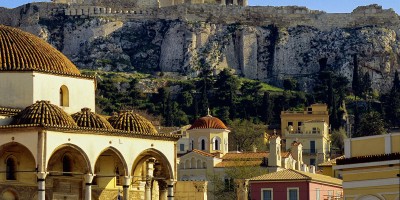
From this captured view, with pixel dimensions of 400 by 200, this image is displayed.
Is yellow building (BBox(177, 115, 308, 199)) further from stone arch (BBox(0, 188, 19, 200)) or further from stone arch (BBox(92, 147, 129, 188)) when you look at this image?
stone arch (BBox(0, 188, 19, 200))

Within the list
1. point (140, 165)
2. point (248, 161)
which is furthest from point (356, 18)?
point (140, 165)

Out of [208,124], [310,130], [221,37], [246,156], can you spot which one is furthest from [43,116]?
[221,37]

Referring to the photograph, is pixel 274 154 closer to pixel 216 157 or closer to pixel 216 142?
pixel 216 157

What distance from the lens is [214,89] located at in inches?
6265

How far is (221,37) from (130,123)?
4372 inches

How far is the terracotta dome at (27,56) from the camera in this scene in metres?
62.2

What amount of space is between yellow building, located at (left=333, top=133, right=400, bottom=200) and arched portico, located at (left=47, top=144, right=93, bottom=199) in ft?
62.7

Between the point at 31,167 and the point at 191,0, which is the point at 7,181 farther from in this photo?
the point at 191,0

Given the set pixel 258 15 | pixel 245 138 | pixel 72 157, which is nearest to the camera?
pixel 72 157

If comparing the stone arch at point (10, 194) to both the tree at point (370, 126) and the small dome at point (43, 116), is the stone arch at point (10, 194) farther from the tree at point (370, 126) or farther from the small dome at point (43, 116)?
the tree at point (370, 126)

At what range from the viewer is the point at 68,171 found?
61.2 m

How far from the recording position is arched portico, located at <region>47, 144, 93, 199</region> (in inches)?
2360

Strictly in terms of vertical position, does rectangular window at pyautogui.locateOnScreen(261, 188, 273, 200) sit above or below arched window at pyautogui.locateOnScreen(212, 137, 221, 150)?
below

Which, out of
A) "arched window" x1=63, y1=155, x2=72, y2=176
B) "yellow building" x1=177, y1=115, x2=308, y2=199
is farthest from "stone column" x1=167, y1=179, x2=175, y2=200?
"yellow building" x1=177, y1=115, x2=308, y2=199
